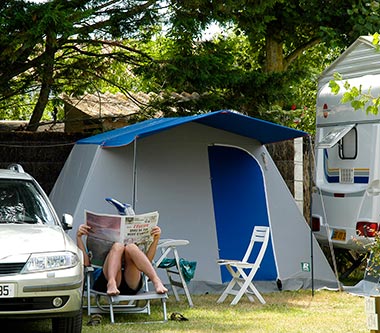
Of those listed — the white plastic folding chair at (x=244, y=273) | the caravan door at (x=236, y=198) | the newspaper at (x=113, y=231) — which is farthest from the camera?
the caravan door at (x=236, y=198)

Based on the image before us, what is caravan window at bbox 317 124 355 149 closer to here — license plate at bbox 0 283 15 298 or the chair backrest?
the chair backrest

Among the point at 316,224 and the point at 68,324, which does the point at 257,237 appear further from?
the point at 68,324

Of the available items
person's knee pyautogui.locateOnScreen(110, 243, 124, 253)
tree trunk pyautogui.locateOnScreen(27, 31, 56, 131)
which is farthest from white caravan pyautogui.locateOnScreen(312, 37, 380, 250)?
tree trunk pyautogui.locateOnScreen(27, 31, 56, 131)

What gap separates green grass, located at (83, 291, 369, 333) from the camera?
7.58m

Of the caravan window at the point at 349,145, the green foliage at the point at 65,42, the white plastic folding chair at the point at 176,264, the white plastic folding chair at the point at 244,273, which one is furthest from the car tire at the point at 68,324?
the caravan window at the point at 349,145

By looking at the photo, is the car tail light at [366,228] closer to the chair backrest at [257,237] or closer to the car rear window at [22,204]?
the chair backrest at [257,237]

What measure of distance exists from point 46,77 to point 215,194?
2.98 meters

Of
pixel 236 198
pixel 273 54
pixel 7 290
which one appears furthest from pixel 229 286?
pixel 273 54

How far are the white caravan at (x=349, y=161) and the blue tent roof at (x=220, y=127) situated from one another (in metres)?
0.77

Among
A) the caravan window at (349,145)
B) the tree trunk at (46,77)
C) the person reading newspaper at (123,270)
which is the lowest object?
the person reading newspaper at (123,270)

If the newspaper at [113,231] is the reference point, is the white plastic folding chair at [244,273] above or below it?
below

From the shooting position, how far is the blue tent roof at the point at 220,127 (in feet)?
29.0

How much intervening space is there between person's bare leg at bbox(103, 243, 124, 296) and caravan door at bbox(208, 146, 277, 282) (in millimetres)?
2609

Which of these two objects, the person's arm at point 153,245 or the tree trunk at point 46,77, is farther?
the tree trunk at point 46,77
